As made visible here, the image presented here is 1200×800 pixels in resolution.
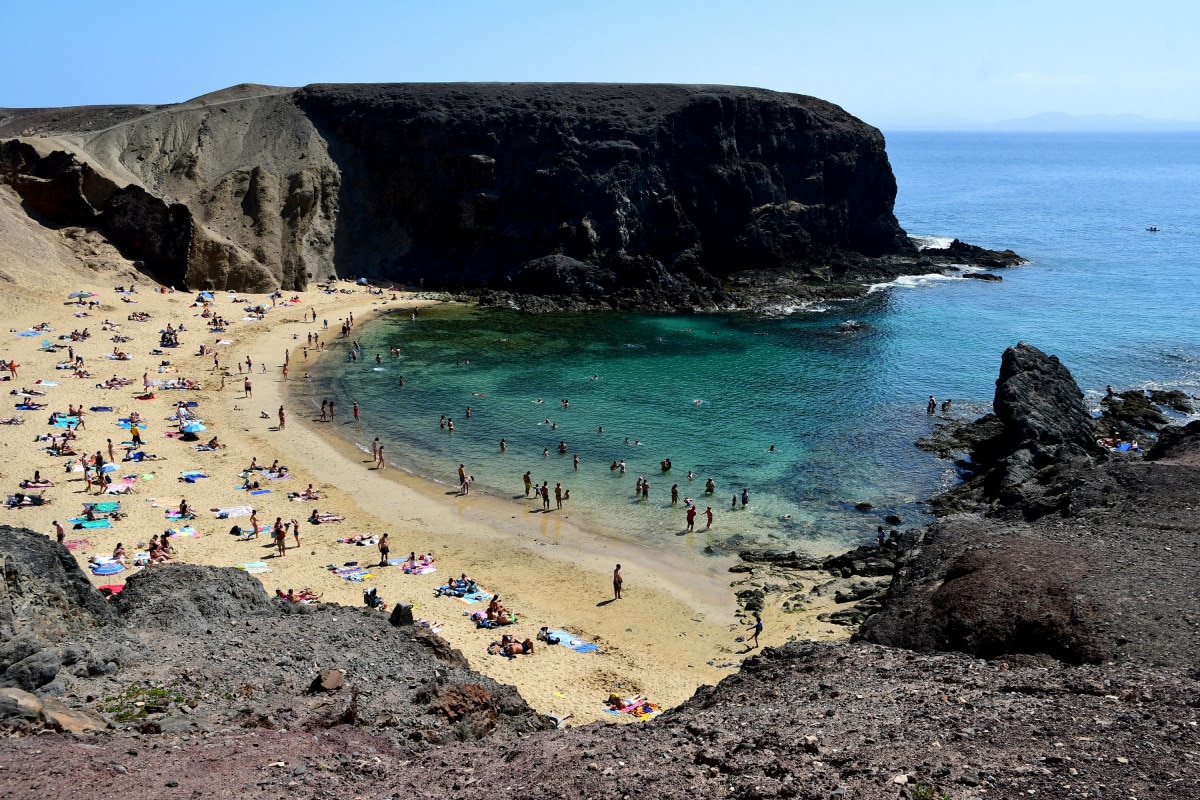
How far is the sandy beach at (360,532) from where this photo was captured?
2412 centimetres

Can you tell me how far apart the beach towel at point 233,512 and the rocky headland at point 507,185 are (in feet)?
119

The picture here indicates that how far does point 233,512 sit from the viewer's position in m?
31.8

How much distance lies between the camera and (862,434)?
4312 cm

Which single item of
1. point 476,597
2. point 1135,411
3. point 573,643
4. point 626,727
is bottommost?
point 573,643

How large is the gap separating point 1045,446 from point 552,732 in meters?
28.3

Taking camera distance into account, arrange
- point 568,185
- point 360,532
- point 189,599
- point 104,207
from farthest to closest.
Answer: point 568,185
point 104,207
point 360,532
point 189,599

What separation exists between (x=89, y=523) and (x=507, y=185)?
4971 centimetres

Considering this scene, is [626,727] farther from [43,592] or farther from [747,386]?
[747,386]

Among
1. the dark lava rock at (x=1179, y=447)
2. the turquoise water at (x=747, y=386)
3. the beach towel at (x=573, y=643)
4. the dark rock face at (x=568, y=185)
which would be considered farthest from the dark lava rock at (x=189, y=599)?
the dark rock face at (x=568, y=185)

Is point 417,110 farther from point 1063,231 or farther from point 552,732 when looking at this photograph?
point 1063,231

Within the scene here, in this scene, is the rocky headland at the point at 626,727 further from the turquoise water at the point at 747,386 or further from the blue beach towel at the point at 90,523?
the blue beach towel at the point at 90,523

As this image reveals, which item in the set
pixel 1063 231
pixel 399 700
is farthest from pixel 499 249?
pixel 1063 231

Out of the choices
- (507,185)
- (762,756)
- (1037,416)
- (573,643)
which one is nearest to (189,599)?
(573,643)

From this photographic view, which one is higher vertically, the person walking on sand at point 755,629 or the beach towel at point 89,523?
the beach towel at point 89,523
